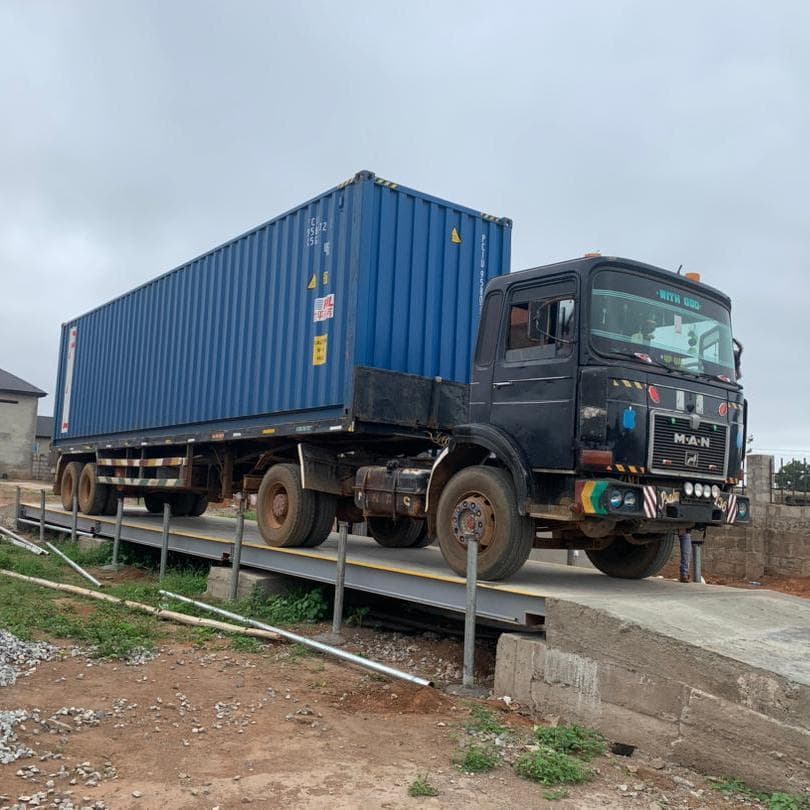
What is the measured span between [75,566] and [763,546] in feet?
36.4

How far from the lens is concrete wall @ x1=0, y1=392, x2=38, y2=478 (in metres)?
39.2

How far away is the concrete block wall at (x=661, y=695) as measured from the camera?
13.9ft

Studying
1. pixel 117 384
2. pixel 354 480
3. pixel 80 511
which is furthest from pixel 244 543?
pixel 80 511

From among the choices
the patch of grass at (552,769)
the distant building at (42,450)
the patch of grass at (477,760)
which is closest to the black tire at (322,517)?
the patch of grass at (477,760)

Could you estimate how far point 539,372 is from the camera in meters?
6.29

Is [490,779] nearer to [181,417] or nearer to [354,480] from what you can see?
[354,480]

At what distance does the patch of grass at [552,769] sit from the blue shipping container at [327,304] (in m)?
4.28

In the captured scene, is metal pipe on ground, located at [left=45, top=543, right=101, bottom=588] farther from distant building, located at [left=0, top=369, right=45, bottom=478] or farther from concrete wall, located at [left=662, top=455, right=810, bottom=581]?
distant building, located at [left=0, top=369, right=45, bottom=478]

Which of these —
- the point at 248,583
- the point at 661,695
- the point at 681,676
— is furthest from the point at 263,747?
the point at 248,583

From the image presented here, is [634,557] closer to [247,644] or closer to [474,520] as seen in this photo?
[474,520]

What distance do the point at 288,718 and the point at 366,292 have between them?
4356 mm

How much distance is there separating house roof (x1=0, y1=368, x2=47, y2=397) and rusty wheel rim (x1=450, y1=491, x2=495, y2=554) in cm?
3826

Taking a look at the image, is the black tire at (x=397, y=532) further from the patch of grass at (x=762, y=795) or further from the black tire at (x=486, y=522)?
the patch of grass at (x=762, y=795)

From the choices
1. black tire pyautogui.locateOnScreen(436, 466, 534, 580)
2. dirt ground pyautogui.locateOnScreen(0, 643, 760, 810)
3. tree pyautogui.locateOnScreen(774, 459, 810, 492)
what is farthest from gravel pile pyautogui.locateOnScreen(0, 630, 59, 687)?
tree pyautogui.locateOnScreen(774, 459, 810, 492)
